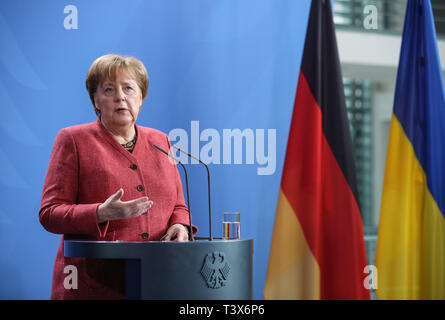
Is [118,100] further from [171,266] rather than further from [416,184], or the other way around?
[416,184]

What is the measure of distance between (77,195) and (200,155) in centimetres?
129

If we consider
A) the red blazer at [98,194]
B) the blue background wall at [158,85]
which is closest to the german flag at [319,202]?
the blue background wall at [158,85]

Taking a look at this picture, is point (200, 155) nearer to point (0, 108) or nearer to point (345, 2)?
point (0, 108)

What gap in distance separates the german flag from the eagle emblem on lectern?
1096 millimetres

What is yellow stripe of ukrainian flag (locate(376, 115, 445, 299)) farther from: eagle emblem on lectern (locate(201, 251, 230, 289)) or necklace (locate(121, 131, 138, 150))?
necklace (locate(121, 131, 138, 150))

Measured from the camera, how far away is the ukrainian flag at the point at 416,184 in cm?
299

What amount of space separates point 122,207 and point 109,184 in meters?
0.37

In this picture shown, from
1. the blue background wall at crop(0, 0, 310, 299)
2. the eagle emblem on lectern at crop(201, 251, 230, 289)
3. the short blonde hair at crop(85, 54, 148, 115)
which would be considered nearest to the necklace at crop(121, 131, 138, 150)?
the short blonde hair at crop(85, 54, 148, 115)

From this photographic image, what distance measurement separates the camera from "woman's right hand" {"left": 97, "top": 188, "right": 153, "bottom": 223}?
1849 millimetres

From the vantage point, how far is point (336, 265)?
2906 millimetres

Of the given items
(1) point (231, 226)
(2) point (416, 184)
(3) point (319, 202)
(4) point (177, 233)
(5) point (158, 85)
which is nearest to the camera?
(4) point (177, 233)

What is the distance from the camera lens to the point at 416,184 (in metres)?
3.05

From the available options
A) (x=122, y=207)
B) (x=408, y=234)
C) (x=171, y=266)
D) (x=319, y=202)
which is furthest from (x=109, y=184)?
(x=408, y=234)

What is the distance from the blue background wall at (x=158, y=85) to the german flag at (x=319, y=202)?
50 cm
